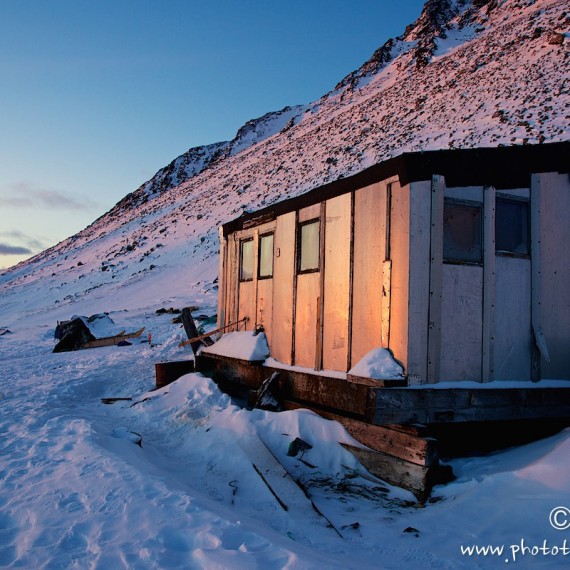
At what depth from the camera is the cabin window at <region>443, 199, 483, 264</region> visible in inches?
243

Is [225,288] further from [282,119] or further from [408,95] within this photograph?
[282,119]

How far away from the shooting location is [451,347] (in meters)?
6.09

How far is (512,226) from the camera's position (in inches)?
258

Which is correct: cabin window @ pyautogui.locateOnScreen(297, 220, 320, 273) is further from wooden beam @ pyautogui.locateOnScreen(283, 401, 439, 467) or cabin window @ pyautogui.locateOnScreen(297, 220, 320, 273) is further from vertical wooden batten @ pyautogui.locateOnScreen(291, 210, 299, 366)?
wooden beam @ pyautogui.locateOnScreen(283, 401, 439, 467)

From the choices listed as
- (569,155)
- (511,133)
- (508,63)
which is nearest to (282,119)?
(508,63)

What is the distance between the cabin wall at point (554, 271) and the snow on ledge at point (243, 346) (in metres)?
4.38

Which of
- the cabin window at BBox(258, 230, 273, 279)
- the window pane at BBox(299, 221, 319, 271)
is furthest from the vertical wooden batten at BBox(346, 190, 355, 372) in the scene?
the cabin window at BBox(258, 230, 273, 279)

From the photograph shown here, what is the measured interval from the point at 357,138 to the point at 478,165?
40.8 meters

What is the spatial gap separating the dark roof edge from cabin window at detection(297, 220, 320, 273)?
112 centimetres

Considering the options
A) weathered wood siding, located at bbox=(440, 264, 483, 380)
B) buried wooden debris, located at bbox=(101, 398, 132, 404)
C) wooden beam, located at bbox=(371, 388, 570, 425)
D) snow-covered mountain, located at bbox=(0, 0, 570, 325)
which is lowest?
buried wooden debris, located at bbox=(101, 398, 132, 404)

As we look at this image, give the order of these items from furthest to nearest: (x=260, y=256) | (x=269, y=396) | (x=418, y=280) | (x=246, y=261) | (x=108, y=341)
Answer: (x=108, y=341) → (x=246, y=261) → (x=260, y=256) → (x=269, y=396) → (x=418, y=280)

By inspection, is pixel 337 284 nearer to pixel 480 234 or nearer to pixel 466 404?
pixel 480 234

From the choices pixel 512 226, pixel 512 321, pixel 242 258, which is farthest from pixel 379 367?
pixel 242 258

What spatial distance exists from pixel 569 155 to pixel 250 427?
5.37 meters
